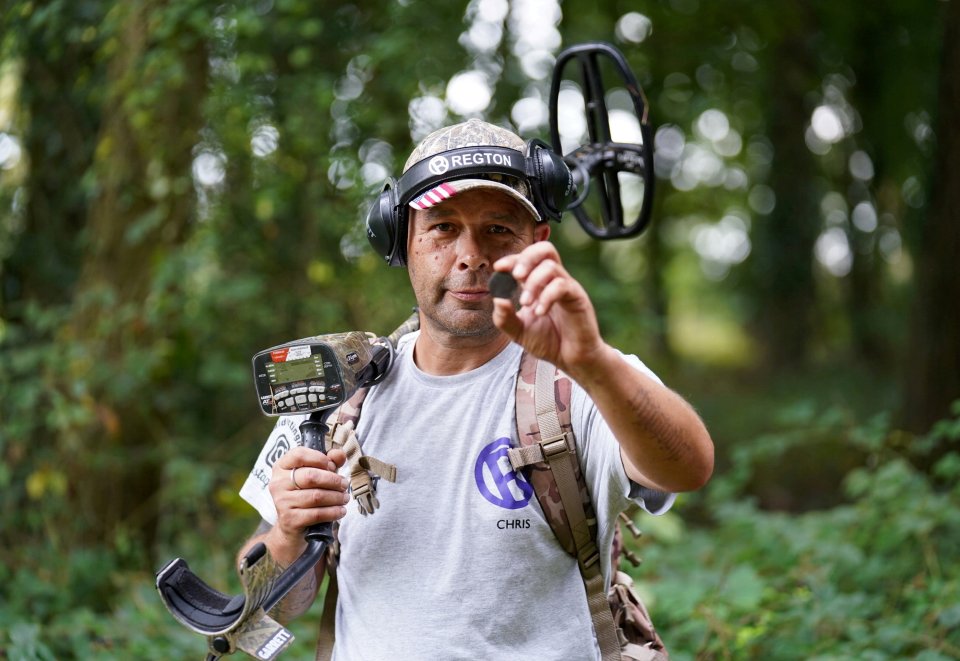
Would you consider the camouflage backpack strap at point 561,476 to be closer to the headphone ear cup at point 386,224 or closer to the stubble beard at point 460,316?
the stubble beard at point 460,316

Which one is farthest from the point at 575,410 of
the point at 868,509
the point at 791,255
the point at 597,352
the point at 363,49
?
the point at 791,255

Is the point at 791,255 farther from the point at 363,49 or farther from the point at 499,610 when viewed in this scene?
the point at 499,610

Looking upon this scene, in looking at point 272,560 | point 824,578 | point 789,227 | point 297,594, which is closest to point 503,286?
point 272,560

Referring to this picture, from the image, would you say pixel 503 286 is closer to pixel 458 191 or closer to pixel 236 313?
pixel 458 191

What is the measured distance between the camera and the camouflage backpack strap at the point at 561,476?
216cm

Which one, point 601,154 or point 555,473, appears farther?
point 601,154

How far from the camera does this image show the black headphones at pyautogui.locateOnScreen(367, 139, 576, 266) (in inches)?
91.0

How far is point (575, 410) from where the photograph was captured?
2.19 metres

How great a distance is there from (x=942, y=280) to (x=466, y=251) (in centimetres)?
541

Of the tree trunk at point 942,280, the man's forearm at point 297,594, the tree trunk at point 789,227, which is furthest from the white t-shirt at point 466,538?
the tree trunk at point 789,227

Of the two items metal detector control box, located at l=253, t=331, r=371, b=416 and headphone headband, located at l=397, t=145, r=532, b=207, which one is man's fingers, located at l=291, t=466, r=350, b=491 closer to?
metal detector control box, located at l=253, t=331, r=371, b=416

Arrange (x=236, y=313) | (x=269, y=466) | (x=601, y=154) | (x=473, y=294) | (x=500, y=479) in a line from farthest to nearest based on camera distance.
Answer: (x=236, y=313) → (x=601, y=154) → (x=269, y=466) → (x=473, y=294) → (x=500, y=479)

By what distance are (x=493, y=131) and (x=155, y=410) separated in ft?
14.7

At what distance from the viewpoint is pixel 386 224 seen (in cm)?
255
